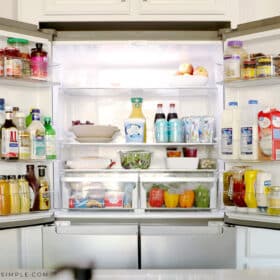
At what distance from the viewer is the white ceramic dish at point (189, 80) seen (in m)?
2.19

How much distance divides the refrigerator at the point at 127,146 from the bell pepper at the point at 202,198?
2 cm

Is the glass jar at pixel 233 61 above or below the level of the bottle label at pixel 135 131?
above

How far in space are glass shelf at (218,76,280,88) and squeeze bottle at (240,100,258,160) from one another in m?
0.09

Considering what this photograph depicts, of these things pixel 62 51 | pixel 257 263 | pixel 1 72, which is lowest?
pixel 257 263

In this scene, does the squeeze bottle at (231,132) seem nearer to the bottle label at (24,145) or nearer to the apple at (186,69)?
the apple at (186,69)

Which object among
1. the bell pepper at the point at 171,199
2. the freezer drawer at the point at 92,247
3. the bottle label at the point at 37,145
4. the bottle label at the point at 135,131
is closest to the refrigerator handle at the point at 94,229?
the freezer drawer at the point at 92,247

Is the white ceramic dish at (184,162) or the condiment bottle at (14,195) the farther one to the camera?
the white ceramic dish at (184,162)

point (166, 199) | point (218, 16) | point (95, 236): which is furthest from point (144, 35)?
point (95, 236)

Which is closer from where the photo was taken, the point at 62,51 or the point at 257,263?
Answer: the point at 257,263

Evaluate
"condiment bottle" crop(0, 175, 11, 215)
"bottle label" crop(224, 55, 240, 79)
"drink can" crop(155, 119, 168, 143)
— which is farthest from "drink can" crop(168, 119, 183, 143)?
"condiment bottle" crop(0, 175, 11, 215)

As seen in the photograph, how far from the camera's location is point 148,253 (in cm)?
199

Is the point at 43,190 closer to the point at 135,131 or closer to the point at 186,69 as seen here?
the point at 135,131

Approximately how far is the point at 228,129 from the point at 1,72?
1068 millimetres

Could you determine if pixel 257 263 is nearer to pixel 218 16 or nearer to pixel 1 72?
pixel 218 16
